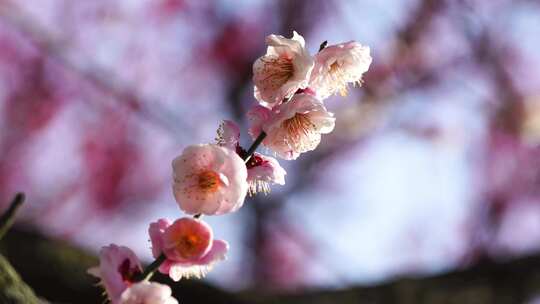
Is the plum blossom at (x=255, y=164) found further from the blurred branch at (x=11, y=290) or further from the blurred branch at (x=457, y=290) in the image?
the blurred branch at (x=457, y=290)

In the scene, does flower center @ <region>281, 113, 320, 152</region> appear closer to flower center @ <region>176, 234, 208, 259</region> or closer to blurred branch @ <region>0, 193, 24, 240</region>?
flower center @ <region>176, 234, 208, 259</region>

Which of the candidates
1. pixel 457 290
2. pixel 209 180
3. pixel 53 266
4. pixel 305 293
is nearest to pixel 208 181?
pixel 209 180

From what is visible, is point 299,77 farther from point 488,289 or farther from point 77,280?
point 488,289

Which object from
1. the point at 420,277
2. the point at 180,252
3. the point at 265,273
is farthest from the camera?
the point at 265,273

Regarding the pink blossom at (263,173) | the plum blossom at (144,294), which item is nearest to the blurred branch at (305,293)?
the pink blossom at (263,173)

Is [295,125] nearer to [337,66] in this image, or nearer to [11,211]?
[337,66]

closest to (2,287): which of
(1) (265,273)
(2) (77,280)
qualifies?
(2) (77,280)

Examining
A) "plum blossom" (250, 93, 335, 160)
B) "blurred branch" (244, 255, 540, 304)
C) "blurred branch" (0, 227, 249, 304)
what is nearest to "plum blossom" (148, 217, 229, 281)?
"plum blossom" (250, 93, 335, 160)
